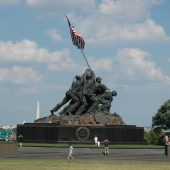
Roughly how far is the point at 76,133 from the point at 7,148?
1178 cm

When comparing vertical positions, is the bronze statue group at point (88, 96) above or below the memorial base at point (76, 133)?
above

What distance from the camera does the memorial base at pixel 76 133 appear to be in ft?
163

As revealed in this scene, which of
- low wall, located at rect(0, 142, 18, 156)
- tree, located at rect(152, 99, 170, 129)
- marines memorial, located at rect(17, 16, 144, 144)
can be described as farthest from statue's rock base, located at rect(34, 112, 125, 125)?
tree, located at rect(152, 99, 170, 129)

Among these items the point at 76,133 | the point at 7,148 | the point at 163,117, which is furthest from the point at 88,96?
the point at 163,117

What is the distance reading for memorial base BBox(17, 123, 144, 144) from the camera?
49.6m

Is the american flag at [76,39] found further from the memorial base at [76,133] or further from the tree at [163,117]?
the tree at [163,117]

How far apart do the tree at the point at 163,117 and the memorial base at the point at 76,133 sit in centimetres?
3826

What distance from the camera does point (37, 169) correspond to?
23.8 m

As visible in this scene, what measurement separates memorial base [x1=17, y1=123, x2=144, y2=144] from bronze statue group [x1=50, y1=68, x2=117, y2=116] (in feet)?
12.1

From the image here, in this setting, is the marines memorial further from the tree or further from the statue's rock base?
the tree

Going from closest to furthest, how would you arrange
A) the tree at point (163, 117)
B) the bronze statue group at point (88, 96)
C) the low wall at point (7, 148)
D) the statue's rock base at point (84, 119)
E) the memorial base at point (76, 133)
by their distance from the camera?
the low wall at point (7, 148), the memorial base at point (76, 133), the statue's rock base at point (84, 119), the bronze statue group at point (88, 96), the tree at point (163, 117)

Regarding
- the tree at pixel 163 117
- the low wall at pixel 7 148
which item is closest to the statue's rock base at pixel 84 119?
the low wall at pixel 7 148

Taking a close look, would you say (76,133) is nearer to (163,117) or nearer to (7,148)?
(7,148)

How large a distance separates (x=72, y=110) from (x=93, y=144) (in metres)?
5.60
